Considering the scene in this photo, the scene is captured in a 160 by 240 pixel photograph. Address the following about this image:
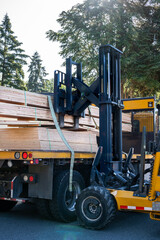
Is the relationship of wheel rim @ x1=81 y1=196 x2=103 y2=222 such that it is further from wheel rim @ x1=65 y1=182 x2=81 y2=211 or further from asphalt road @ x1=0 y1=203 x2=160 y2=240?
wheel rim @ x1=65 y1=182 x2=81 y2=211

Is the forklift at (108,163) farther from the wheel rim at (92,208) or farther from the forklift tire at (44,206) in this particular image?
the forklift tire at (44,206)

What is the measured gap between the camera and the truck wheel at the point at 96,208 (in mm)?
6098

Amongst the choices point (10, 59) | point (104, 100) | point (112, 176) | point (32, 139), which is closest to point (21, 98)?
point (32, 139)

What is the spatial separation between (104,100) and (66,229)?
2993 millimetres

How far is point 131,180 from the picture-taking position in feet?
24.3

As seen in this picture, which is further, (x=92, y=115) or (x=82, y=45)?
(x=82, y=45)

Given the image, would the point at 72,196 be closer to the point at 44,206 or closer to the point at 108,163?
the point at 44,206

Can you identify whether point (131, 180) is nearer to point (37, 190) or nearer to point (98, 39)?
point (37, 190)

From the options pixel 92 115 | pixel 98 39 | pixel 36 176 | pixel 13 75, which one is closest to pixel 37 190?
→ pixel 36 176

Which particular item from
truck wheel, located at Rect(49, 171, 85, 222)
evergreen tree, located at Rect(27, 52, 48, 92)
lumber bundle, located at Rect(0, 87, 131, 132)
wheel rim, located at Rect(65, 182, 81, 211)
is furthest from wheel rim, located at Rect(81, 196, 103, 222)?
evergreen tree, located at Rect(27, 52, 48, 92)

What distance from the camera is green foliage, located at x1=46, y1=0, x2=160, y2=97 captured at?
73.6ft

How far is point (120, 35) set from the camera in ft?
72.3

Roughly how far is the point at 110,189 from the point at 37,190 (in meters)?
1.44

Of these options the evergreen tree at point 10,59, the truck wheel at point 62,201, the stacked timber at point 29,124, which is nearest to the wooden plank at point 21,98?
the stacked timber at point 29,124
